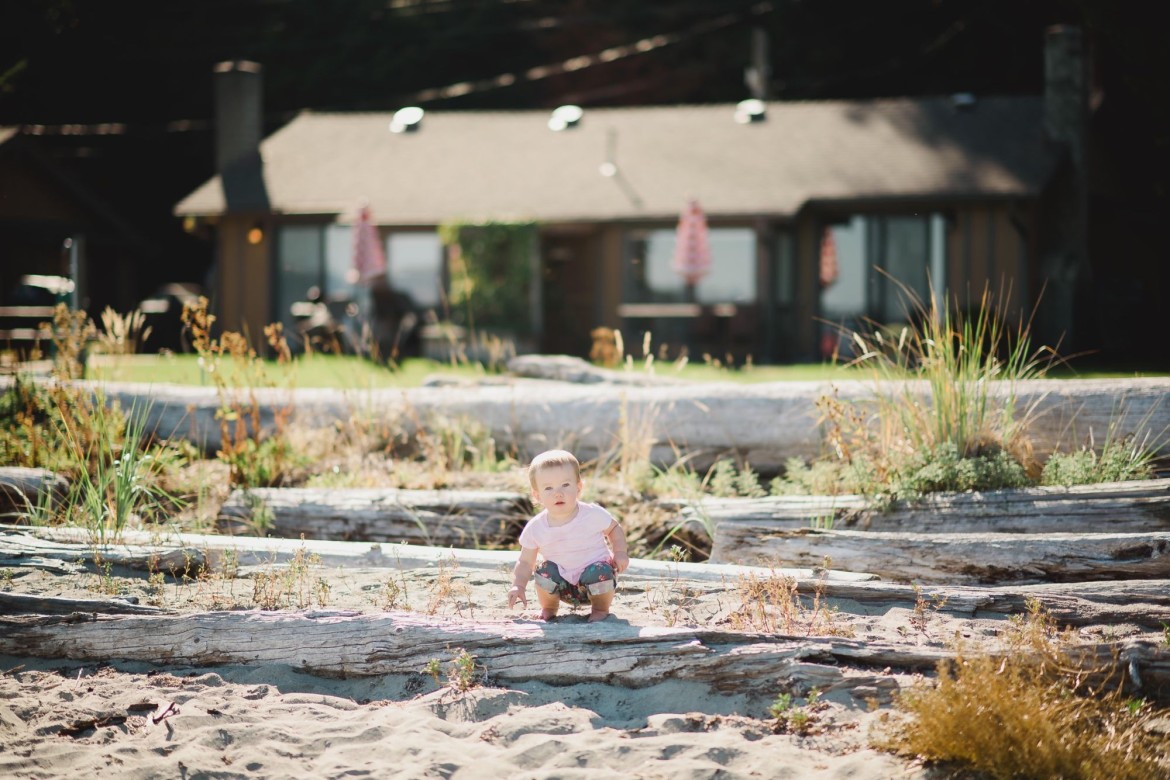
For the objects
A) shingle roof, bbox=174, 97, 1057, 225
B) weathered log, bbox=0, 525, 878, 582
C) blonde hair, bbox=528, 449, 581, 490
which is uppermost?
shingle roof, bbox=174, 97, 1057, 225

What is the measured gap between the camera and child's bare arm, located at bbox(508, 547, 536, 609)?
15.1ft

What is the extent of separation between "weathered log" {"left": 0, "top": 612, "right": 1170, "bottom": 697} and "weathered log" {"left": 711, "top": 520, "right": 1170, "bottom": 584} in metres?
1.24

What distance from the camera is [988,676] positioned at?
3.63m

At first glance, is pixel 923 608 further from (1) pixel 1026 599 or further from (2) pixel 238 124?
(2) pixel 238 124

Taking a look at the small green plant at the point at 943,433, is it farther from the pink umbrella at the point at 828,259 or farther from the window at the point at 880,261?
the pink umbrella at the point at 828,259

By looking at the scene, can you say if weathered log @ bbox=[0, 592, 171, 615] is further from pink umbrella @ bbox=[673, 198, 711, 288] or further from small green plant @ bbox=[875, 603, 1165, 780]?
pink umbrella @ bbox=[673, 198, 711, 288]

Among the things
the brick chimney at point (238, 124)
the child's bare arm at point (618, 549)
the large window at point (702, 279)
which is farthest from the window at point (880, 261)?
the child's bare arm at point (618, 549)

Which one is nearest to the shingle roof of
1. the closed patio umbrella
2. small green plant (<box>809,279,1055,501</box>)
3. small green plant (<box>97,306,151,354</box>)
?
the closed patio umbrella

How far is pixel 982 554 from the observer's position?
17.4ft

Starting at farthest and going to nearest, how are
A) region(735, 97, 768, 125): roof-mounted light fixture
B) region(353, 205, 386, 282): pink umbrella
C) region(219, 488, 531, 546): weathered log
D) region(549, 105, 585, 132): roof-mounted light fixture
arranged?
region(549, 105, 585, 132): roof-mounted light fixture < region(735, 97, 768, 125): roof-mounted light fixture < region(353, 205, 386, 282): pink umbrella < region(219, 488, 531, 546): weathered log

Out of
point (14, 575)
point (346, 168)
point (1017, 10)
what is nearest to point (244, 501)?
point (14, 575)

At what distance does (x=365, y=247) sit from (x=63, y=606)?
1379 cm

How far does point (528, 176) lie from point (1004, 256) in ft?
26.6

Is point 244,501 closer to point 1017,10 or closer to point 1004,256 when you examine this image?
point 1004,256
